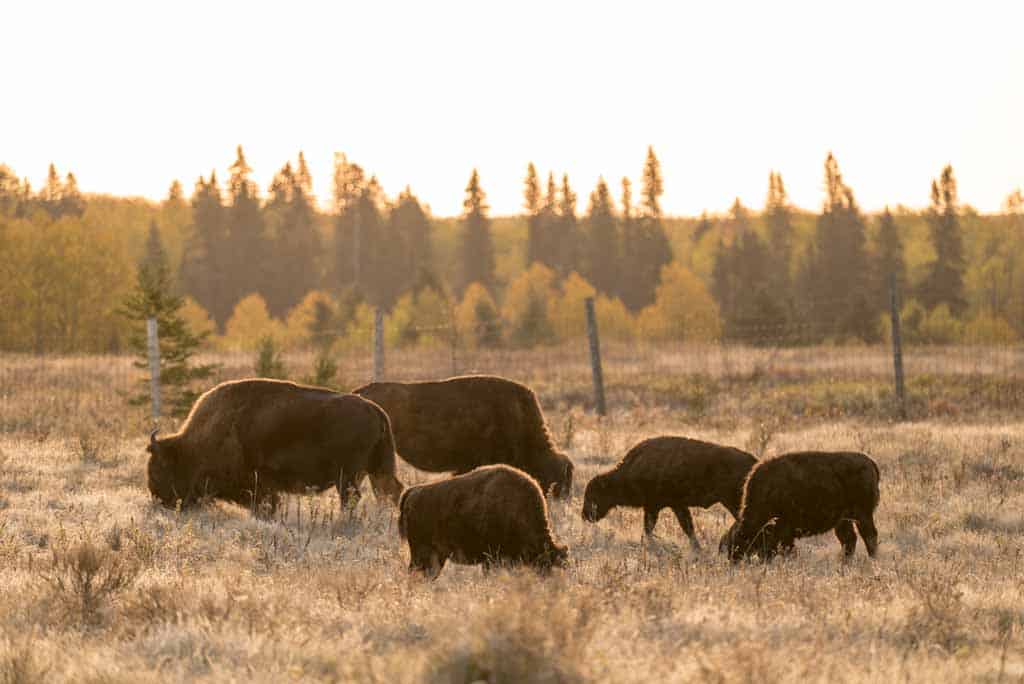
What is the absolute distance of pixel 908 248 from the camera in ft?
420

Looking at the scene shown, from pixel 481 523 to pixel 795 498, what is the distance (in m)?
2.66

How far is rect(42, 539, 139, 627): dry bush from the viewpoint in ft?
21.1

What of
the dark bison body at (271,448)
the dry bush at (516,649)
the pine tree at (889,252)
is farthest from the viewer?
the pine tree at (889,252)

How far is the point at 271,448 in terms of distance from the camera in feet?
33.7

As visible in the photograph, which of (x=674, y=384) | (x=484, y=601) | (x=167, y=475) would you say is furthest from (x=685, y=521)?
(x=674, y=384)

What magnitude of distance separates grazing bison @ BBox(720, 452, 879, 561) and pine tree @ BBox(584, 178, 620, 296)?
89244 millimetres

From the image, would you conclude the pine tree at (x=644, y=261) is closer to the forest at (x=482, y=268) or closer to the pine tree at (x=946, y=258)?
the forest at (x=482, y=268)

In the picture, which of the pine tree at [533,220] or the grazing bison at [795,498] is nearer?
the grazing bison at [795,498]

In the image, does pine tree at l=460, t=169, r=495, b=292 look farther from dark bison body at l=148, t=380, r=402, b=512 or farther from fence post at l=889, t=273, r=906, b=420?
dark bison body at l=148, t=380, r=402, b=512

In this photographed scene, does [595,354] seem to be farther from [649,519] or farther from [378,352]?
[649,519]

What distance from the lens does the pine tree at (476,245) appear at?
10012cm

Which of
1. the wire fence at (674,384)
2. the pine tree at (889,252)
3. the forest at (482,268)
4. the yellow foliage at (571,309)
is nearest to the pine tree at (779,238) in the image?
the forest at (482,268)

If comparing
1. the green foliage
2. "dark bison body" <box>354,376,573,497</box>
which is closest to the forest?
the green foliage

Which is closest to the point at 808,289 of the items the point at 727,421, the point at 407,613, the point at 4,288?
the point at 4,288
